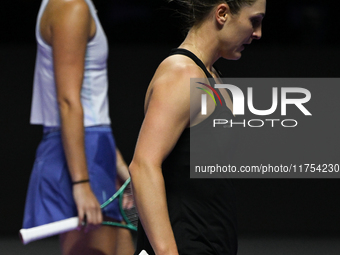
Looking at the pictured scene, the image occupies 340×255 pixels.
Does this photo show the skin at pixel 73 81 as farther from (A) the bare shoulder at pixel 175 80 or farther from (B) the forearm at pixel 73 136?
(A) the bare shoulder at pixel 175 80

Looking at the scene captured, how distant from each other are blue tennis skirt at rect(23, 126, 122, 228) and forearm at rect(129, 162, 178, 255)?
0.64 metres

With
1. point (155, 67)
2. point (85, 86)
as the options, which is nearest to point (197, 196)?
point (85, 86)

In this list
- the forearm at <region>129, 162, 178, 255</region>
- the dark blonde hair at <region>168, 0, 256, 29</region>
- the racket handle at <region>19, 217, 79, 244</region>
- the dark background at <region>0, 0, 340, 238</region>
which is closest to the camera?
the forearm at <region>129, 162, 178, 255</region>

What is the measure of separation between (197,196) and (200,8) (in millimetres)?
434

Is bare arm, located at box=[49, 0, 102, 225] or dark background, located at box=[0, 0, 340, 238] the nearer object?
bare arm, located at box=[49, 0, 102, 225]

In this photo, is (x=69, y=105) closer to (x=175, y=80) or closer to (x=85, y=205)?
(x=85, y=205)

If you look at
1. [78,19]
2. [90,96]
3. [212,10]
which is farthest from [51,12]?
[212,10]

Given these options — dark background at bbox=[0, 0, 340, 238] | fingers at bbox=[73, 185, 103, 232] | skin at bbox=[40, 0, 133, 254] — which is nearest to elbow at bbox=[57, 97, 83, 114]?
skin at bbox=[40, 0, 133, 254]

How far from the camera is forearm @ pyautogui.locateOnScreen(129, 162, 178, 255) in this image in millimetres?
1043

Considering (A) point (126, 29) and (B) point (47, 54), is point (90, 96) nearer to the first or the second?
(B) point (47, 54)

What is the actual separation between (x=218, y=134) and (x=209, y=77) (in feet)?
0.42

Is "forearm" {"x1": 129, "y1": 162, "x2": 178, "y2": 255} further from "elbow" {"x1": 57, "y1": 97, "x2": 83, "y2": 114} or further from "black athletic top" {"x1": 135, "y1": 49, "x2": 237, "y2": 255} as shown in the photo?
"elbow" {"x1": 57, "y1": 97, "x2": 83, "y2": 114}

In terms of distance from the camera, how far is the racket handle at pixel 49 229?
1562mm

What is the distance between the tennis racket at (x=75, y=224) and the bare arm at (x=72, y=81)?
0.16ft
